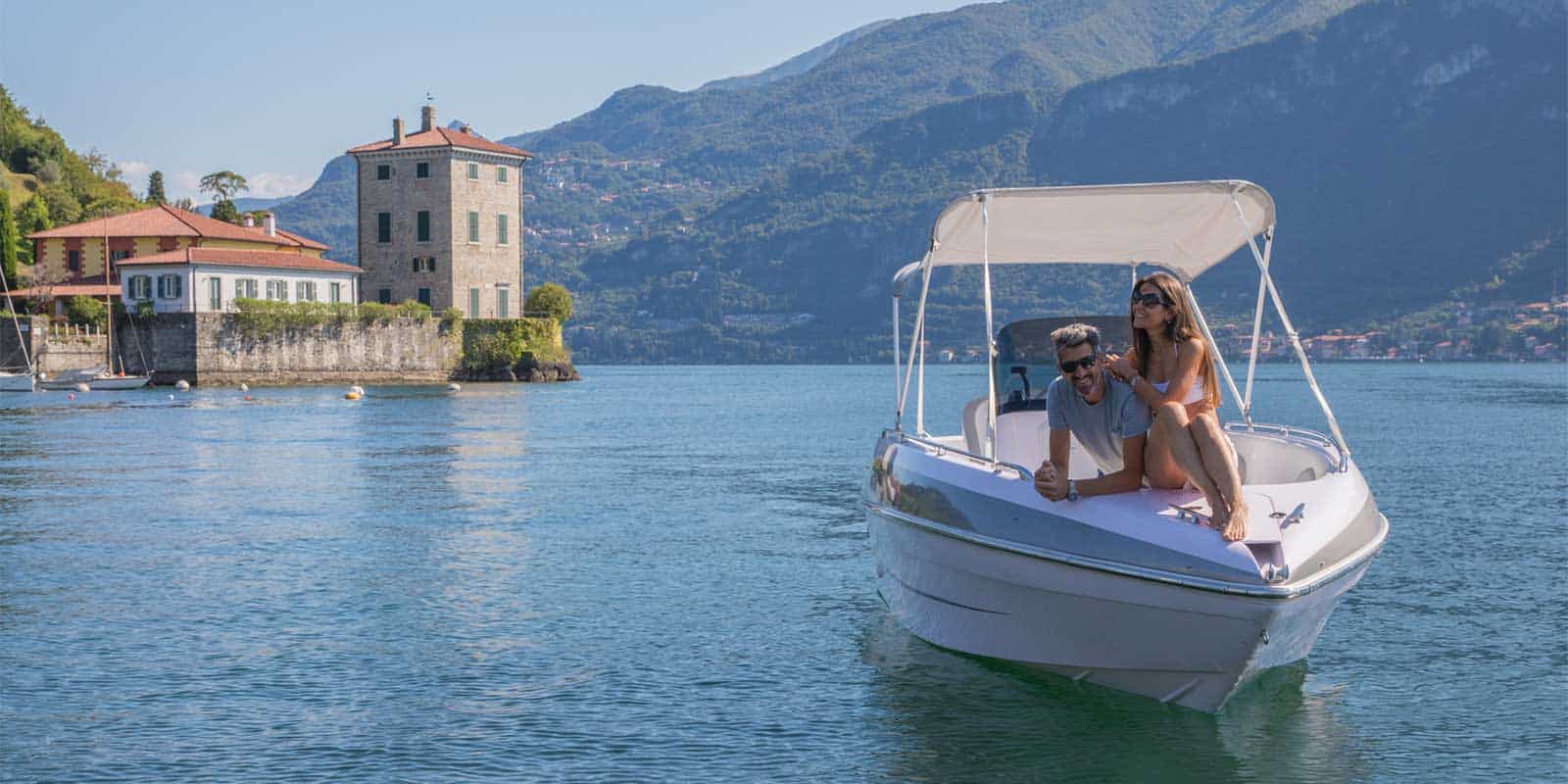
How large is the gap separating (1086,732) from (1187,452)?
184 cm

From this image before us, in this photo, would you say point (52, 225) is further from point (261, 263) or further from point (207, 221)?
point (261, 263)

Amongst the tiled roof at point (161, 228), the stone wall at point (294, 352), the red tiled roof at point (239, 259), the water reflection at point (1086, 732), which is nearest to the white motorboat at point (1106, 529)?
the water reflection at point (1086, 732)

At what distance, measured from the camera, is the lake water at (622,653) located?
861 centimetres

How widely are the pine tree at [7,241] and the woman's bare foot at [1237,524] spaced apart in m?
71.9

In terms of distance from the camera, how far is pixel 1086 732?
29.6ft

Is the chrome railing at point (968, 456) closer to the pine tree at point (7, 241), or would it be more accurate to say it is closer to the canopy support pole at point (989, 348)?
the canopy support pole at point (989, 348)

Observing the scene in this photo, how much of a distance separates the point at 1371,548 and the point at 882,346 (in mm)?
173621

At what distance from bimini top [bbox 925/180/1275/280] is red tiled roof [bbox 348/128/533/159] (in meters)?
66.2

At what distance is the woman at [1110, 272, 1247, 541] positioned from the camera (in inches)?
319

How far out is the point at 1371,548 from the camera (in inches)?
361

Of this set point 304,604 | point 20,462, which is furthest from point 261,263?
point 304,604

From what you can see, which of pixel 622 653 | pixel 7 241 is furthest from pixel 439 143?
pixel 622 653

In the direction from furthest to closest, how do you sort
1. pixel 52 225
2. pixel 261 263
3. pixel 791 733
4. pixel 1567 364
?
pixel 1567 364 < pixel 52 225 < pixel 261 263 < pixel 791 733

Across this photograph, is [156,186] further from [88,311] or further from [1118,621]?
[1118,621]
